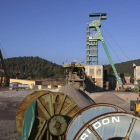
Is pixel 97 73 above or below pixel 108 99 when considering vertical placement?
above

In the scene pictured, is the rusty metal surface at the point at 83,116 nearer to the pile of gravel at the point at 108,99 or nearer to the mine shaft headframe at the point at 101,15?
the pile of gravel at the point at 108,99

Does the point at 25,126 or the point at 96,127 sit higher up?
the point at 96,127

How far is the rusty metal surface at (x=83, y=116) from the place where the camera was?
203 inches

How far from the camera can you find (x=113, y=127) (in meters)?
4.29

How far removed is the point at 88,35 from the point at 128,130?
72.7 metres

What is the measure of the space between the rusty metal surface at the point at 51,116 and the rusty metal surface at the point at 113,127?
217 cm

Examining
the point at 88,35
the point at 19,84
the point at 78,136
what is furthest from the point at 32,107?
the point at 88,35

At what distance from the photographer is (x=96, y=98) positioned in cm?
3569

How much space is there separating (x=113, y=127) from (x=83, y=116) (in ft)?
4.45

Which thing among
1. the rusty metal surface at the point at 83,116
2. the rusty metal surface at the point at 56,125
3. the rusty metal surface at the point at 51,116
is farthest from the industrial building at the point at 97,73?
the rusty metal surface at the point at 83,116

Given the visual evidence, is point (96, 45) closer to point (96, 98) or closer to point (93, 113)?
point (96, 98)

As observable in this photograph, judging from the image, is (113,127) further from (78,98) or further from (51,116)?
(78,98)

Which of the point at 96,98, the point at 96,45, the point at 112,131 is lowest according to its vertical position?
the point at 96,98

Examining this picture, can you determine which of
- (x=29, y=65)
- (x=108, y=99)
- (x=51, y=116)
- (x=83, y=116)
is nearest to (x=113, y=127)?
(x=83, y=116)
